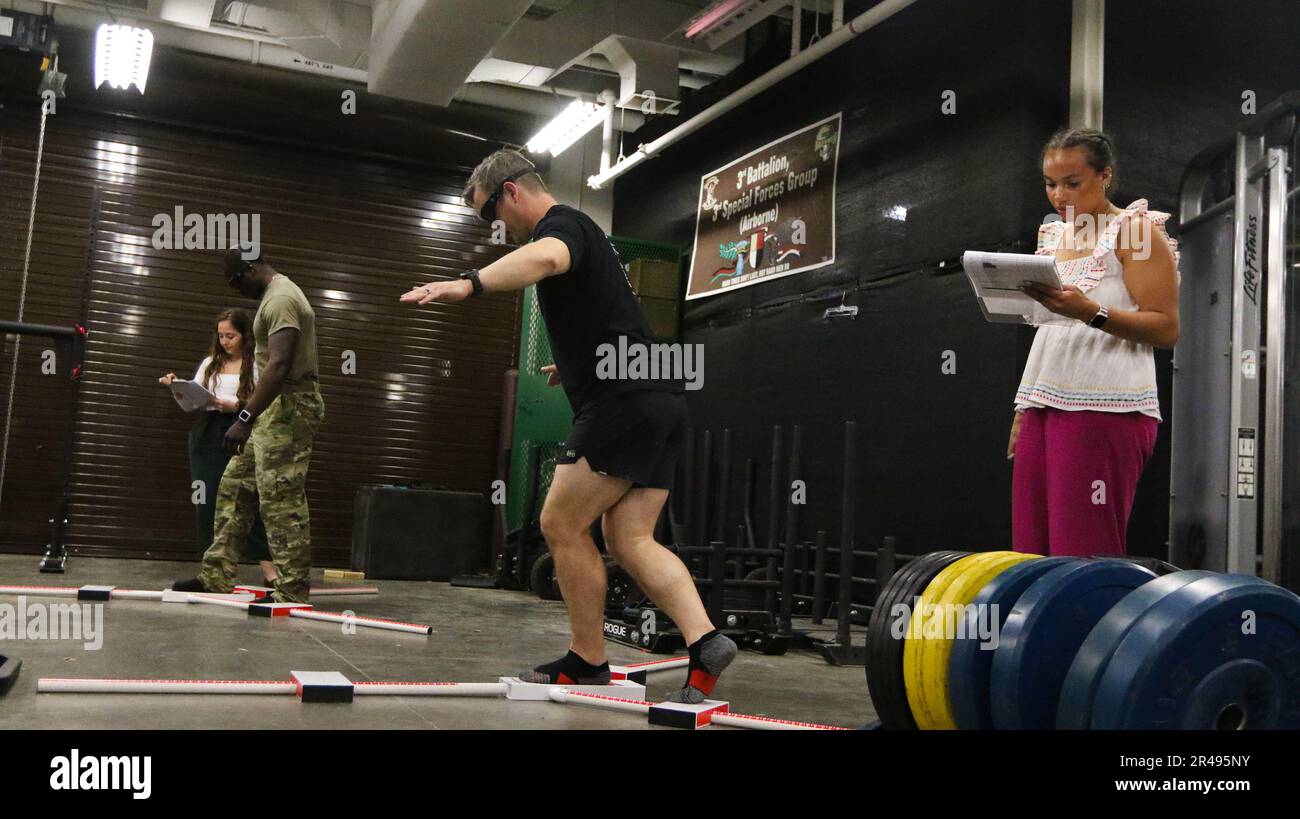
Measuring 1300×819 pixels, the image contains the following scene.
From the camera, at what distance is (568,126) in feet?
27.1

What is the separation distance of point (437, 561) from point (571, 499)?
5.63 m

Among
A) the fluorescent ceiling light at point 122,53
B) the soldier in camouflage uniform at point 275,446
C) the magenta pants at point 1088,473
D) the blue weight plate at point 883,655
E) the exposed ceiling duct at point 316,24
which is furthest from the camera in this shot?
the exposed ceiling duct at point 316,24

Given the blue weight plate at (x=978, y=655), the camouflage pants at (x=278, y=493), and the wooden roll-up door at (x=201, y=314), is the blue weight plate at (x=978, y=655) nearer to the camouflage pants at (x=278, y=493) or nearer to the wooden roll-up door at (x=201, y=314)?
the camouflage pants at (x=278, y=493)

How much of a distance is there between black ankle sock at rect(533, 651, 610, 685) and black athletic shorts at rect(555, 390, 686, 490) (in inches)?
23.6

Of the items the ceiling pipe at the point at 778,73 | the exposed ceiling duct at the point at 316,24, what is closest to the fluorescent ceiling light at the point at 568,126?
the ceiling pipe at the point at 778,73

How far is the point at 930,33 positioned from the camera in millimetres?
6359

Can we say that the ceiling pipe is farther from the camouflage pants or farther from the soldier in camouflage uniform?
the camouflage pants

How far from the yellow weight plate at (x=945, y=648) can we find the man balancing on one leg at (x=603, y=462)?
72 centimetres

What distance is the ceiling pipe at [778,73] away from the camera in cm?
594

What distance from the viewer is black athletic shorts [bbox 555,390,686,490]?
3.21m

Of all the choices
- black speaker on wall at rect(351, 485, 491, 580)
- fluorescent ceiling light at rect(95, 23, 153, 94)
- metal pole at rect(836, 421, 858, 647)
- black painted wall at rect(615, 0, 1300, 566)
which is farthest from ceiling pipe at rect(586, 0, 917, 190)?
fluorescent ceiling light at rect(95, 23, 153, 94)

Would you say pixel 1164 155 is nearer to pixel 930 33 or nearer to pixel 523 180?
pixel 930 33
